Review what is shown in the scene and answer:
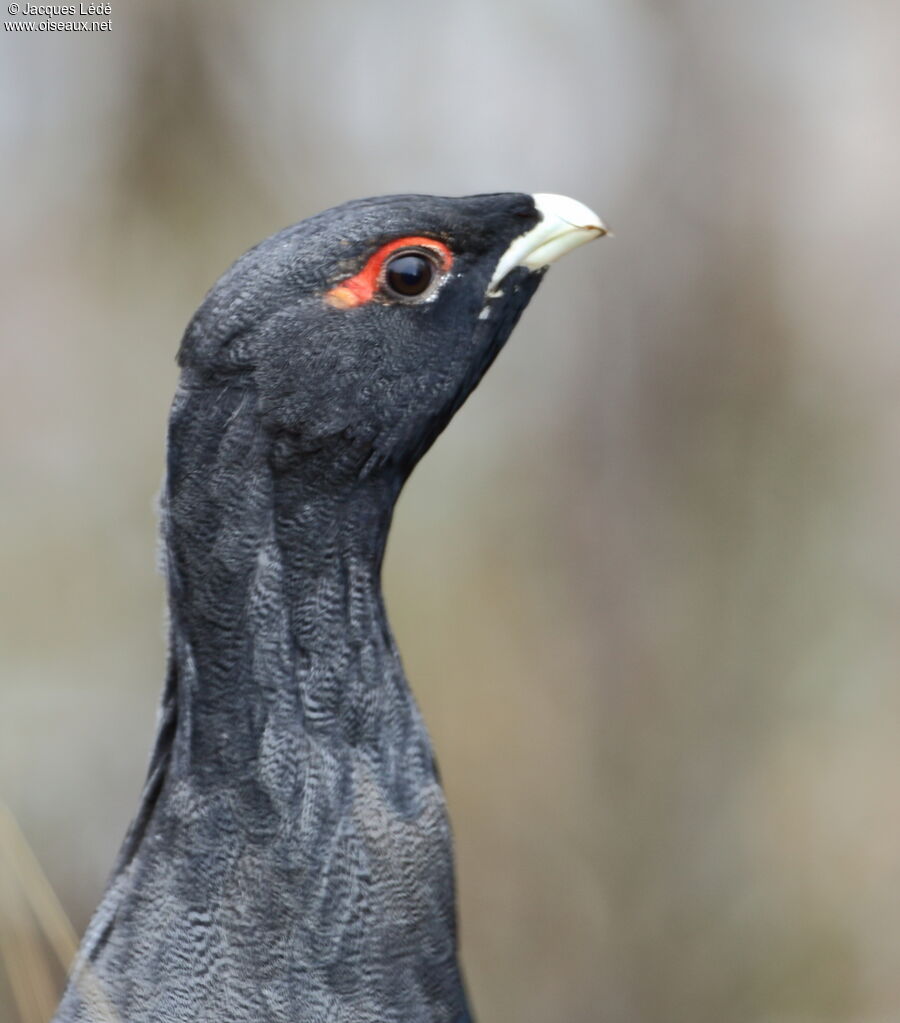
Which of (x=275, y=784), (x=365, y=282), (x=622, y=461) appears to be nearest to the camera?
(x=275, y=784)

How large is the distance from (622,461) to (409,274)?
352 centimetres

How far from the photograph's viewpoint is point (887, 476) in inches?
229

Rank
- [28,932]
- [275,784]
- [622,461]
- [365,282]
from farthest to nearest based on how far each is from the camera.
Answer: [622,461], [28,932], [365,282], [275,784]

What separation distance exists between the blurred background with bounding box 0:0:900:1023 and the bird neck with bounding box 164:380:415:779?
3.60m

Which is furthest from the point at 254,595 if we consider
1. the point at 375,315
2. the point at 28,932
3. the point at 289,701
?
the point at 28,932

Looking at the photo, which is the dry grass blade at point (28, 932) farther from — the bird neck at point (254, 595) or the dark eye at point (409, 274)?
the dark eye at point (409, 274)

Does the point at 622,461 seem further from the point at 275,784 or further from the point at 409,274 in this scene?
the point at 275,784

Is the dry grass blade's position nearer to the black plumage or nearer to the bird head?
the black plumage

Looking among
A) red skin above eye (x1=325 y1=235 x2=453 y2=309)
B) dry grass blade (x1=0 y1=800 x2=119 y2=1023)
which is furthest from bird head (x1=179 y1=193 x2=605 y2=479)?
dry grass blade (x1=0 y1=800 x2=119 y2=1023)

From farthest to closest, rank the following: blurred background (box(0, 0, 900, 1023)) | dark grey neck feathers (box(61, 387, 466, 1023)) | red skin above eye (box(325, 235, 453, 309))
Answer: blurred background (box(0, 0, 900, 1023))
red skin above eye (box(325, 235, 453, 309))
dark grey neck feathers (box(61, 387, 466, 1023))

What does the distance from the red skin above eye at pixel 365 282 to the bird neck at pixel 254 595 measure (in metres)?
0.26

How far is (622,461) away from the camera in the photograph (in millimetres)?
5848

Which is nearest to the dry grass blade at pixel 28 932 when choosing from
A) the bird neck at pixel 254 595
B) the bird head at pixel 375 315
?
the bird neck at pixel 254 595

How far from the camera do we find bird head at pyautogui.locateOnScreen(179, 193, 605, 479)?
2.31m
